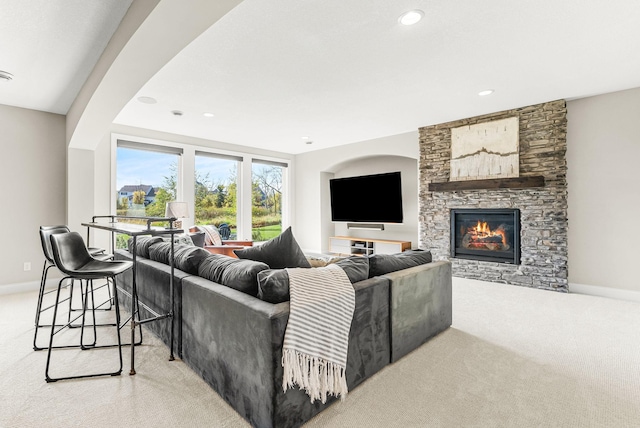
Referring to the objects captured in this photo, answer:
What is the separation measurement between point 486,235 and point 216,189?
15.8ft

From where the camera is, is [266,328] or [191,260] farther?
[191,260]

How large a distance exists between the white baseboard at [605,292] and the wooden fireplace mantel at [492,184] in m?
1.36

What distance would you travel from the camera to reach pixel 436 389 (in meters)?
1.88

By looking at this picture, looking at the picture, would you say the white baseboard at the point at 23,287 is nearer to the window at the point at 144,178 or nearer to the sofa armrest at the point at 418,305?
the window at the point at 144,178

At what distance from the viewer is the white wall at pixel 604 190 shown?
3.69 meters

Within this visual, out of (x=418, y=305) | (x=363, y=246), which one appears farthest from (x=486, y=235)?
(x=418, y=305)

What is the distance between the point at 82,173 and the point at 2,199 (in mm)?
887

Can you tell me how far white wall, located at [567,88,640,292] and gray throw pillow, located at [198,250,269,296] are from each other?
166 inches

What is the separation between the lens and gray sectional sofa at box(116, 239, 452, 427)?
4.80 ft

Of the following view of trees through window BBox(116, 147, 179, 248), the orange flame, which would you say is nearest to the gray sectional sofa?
the orange flame

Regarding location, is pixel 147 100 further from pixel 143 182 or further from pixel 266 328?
pixel 266 328

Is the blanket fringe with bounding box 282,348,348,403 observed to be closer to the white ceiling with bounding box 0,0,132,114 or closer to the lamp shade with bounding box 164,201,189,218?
the white ceiling with bounding box 0,0,132,114

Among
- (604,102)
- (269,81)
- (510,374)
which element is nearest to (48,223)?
(269,81)

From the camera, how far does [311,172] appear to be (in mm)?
7320
